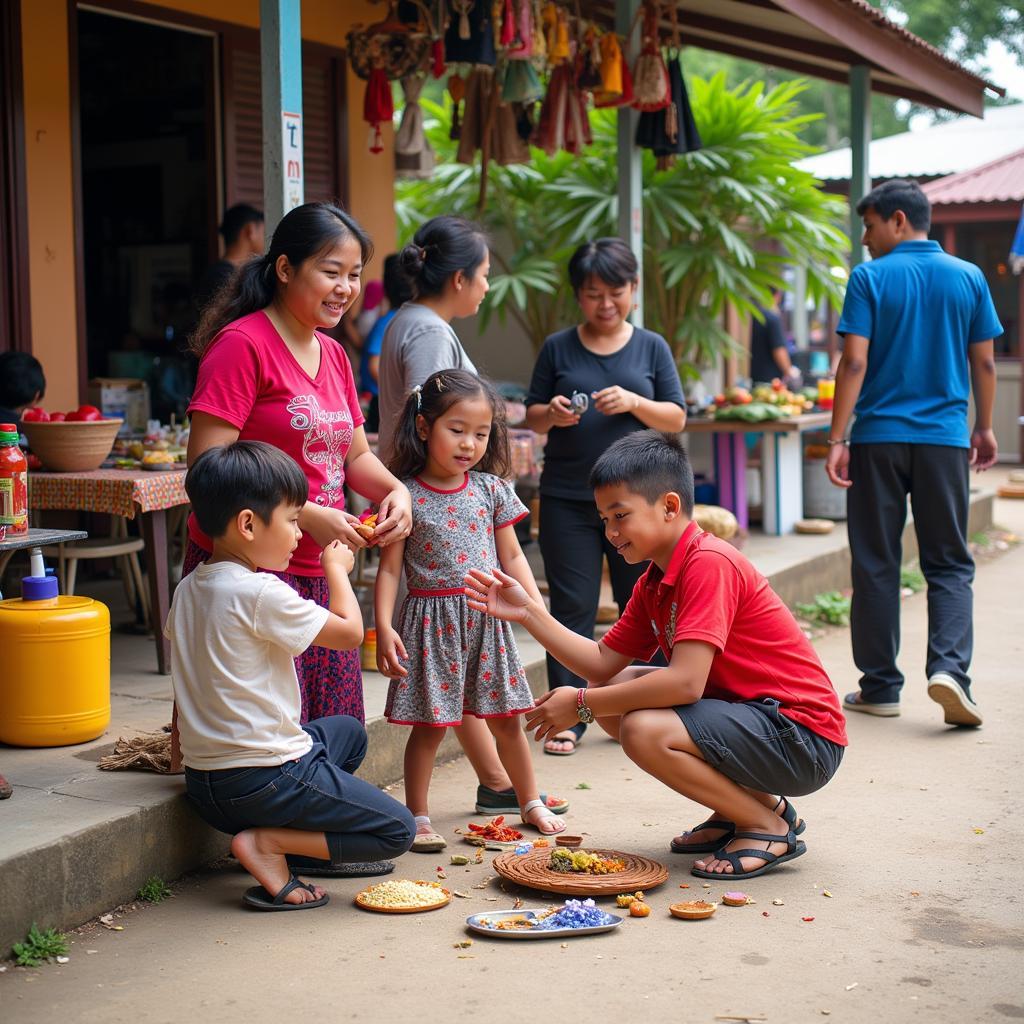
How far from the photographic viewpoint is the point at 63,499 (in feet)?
17.7

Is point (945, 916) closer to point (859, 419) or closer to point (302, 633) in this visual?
point (302, 633)

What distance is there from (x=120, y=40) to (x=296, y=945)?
7930mm

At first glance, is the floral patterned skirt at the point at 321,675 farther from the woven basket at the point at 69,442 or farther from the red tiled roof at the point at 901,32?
the red tiled roof at the point at 901,32

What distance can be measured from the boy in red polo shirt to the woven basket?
2241 millimetres

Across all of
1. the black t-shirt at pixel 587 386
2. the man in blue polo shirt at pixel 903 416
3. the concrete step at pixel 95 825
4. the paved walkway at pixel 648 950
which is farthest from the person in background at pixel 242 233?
the paved walkway at pixel 648 950

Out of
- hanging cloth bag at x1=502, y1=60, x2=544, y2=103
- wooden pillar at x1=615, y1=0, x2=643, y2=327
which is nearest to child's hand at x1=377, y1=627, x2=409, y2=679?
wooden pillar at x1=615, y1=0, x2=643, y2=327

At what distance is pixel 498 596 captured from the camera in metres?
3.92

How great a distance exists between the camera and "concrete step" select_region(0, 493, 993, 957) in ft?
11.3

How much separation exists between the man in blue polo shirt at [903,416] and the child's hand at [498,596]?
2.39 metres

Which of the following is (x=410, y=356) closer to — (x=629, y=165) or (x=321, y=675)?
(x=321, y=675)

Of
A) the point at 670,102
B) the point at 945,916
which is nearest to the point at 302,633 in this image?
the point at 945,916

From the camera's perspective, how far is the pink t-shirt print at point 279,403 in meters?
3.68

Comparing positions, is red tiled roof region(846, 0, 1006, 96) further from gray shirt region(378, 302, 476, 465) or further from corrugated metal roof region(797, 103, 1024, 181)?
corrugated metal roof region(797, 103, 1024, 181)

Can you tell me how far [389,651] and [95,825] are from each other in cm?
94
